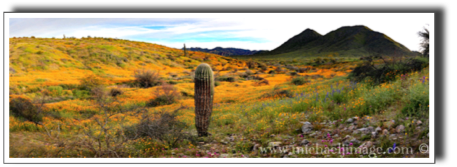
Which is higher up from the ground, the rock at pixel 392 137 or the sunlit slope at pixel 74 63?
the sunlit slope at pixel 74 63

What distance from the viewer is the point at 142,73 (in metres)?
20.6

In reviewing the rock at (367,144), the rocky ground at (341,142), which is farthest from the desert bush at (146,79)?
the rock at (367,144)

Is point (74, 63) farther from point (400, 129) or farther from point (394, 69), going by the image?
point (400, 129)

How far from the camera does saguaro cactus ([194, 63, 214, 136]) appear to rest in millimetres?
6016

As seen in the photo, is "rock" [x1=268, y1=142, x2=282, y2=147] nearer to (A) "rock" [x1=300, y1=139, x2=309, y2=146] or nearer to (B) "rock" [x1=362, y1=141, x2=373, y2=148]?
(A) "rock" [x1=300, y1=139, x2=309, y2=146]

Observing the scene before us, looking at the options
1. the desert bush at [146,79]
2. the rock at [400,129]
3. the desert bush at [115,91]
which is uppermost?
the desert bush at [146,79]

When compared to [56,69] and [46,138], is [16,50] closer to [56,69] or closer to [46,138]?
[56,69]

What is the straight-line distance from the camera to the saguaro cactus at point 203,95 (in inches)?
237

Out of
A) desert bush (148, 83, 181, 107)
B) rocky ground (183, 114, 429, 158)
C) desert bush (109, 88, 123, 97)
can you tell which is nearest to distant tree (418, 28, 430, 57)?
rocky ground (183, 114, 429, 158)

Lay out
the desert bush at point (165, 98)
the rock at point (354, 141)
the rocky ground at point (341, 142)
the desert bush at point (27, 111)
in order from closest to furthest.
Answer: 1. the rocky ground at point (341, 142)
2. the rock at point (354, 141)
3. the desert bush at point (27, 111)
4. the desert bush at point (165, 98)

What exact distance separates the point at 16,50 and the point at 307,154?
31.5 meters

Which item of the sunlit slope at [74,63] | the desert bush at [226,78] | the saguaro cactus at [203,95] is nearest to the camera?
the saguaro cactus at [203,95]

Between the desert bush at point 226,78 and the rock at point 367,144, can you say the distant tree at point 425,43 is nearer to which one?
the rock at point 367,144

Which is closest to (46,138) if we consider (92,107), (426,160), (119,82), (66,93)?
(92,107)
